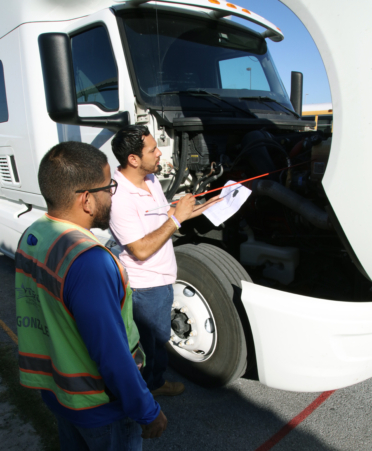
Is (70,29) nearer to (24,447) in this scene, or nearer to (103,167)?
(103,167)

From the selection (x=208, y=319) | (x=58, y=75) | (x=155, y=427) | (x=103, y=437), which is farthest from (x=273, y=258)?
(x=58, y=75)

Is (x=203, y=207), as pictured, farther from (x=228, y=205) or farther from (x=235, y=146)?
(x=235, y=146)

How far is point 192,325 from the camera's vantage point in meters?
2.70

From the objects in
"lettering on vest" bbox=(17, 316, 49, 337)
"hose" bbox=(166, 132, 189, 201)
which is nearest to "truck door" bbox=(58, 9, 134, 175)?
"hose" bbox=(166, 132, 189, 201)

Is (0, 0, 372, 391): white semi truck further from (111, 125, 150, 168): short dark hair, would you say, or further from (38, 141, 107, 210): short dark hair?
(38, 141, 107, 210): short dark hair

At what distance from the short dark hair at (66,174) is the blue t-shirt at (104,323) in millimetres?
252

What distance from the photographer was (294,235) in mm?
2633

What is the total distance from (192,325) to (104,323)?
169 cm

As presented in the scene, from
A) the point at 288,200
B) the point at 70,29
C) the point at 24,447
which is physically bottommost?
the point at 24,447

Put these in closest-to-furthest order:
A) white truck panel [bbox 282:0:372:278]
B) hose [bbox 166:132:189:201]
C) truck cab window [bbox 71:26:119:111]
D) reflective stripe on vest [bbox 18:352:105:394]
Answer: reflective stripe on vest [bbox 18:352:105:394] < white truck panel [bbox 282:0:372:278] < hose [bbox 166:132:189:201] < truck cab window [bbox 71:26:119:111]

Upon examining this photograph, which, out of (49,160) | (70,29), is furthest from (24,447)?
(70,29)

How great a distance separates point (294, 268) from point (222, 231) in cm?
69

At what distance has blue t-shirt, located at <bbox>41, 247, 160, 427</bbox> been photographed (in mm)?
1094

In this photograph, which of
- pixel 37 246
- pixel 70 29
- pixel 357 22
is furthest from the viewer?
pixel 70 29
